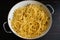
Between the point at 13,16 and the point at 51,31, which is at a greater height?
the point at 13,16

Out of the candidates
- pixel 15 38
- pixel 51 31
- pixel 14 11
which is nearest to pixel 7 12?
pixel 14 11

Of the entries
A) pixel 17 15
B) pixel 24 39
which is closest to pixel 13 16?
pixel 17 15

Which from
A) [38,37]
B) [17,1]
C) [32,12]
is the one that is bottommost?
[38,37]

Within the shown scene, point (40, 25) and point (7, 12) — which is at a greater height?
point (7, 12)

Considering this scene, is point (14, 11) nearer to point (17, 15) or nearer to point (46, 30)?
point (17, 15)

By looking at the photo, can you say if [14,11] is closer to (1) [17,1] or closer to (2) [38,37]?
(1) [17,1]

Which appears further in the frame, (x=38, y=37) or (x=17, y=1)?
(x=17, y=1)
